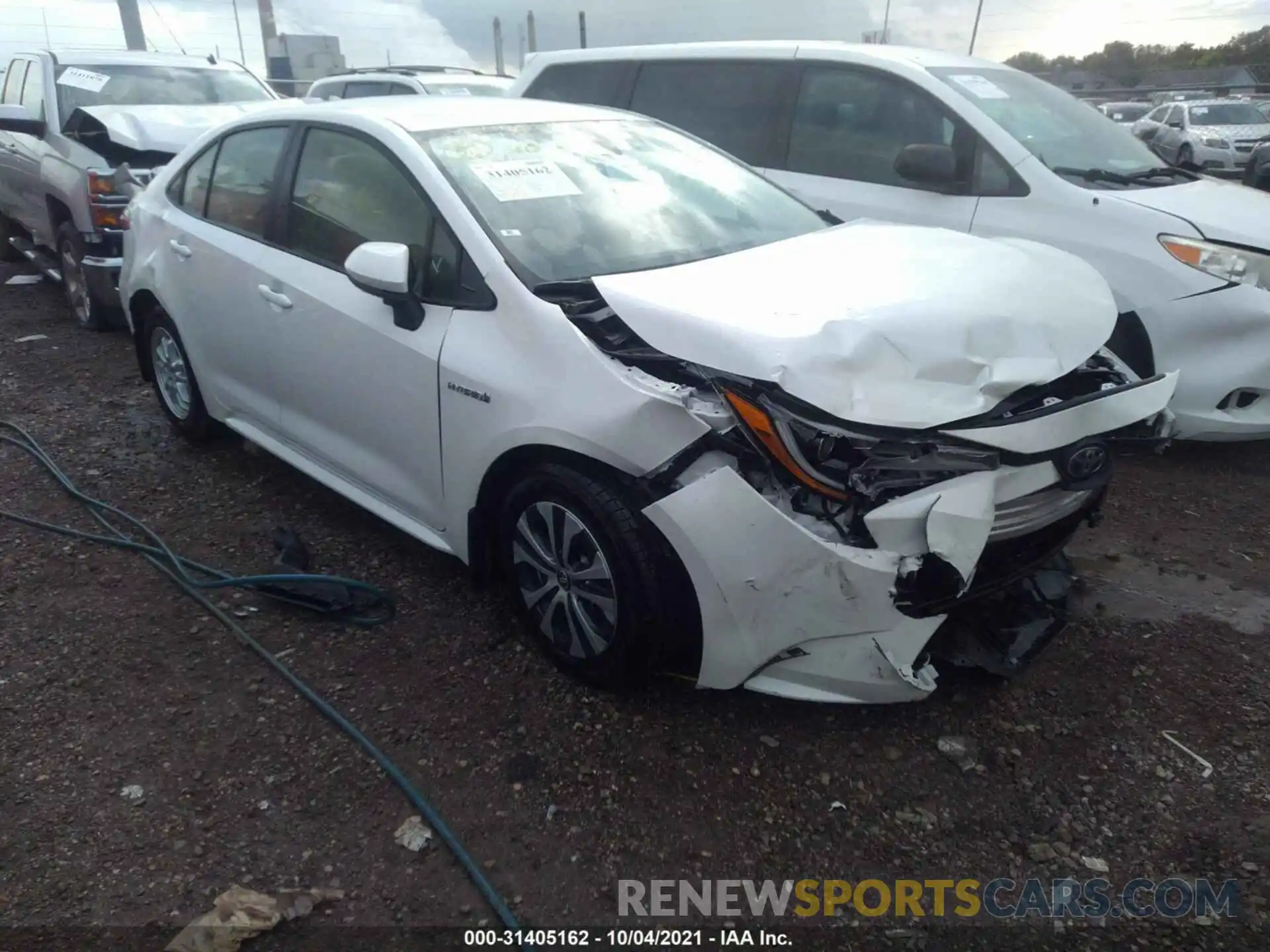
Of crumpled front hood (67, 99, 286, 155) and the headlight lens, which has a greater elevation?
crumpled front hood (67, 99, 286, 155)

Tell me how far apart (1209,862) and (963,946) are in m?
0.71

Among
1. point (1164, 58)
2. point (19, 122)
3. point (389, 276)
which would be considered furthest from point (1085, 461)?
point (1164, 58)

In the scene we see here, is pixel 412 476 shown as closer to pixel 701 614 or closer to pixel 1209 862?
pixel 701 614

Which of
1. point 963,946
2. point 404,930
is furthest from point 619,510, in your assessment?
point 963,946

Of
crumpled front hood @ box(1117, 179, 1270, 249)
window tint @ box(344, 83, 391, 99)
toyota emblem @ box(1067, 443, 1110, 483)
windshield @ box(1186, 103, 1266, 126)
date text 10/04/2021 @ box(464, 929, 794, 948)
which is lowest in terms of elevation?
date text 10/04/2021 @ box(464, 929, 794, 948)

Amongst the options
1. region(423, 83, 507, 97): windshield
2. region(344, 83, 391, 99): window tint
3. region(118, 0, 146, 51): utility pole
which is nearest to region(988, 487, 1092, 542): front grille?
region(423, 83, 507, 97): windshield

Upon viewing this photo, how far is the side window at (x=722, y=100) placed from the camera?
18.0 ft

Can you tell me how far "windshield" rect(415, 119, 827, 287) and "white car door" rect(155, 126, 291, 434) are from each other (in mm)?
976

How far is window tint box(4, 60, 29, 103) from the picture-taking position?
25.2 ft

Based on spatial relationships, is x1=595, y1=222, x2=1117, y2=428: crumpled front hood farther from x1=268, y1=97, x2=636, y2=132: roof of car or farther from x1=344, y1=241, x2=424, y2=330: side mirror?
x1=268, y1=97, x2=636, y2=132: roof of car

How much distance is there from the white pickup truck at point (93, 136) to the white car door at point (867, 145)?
3426mm

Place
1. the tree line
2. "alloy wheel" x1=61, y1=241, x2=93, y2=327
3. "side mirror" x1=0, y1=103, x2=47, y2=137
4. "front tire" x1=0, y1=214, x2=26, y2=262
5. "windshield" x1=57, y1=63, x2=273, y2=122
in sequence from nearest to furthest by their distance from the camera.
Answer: "alloy wheel" x1=61, y1=241, x2=93, y2=327 → "side mirror" x1=0, y1=103, x2=47, y2=137 → "windshield" x1=57, y1=63, x2=273, y2=122 → "front tire" x1=0, y1=214, x2=26, y2=262 → the tree line

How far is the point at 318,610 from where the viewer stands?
11.0 feet

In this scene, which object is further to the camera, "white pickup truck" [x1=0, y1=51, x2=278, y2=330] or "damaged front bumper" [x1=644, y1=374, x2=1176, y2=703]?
"white pickup truck" [x1=0, y1=51, x2=278, y2=330]
